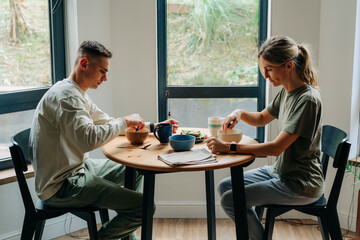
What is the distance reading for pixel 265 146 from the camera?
203 centimetres

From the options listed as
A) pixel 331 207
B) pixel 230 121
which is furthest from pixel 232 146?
pixel 331 207

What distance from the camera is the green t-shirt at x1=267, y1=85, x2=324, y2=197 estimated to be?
202 centimetres

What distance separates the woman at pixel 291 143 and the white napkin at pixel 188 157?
0.07 metres

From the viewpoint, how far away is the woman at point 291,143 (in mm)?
2029

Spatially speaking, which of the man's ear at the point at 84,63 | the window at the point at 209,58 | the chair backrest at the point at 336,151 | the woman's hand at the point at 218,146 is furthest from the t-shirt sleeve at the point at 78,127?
the window at the point at 209,58

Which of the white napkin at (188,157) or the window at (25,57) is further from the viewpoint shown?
the window at (25,57)

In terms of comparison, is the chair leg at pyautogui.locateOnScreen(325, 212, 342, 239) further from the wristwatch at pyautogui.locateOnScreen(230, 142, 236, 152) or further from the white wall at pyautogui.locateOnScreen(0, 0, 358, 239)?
the white wall at pyautogui.locateOnScreen(0, 0, 358, 239)

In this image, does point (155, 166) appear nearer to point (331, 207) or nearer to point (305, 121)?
point (305, 121)

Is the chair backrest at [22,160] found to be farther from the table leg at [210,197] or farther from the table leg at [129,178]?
the table leg at [210,197]

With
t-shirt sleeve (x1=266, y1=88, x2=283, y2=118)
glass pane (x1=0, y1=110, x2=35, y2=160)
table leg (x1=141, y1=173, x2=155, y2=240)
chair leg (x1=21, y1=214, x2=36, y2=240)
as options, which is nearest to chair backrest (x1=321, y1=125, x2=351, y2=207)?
t-shirt sleeve (x1=266, y1=88, x2=283, y2=118)

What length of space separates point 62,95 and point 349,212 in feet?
7.00

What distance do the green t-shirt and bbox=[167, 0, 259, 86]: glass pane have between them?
1.07 metres

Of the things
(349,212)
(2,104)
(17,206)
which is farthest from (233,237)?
(2,104)

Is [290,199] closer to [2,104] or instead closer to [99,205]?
[99,205]
